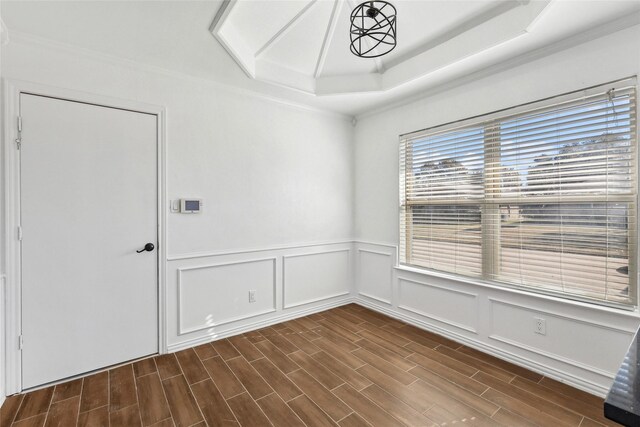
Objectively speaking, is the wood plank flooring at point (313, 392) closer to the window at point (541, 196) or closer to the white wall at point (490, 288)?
the white wall at point (490, 288)

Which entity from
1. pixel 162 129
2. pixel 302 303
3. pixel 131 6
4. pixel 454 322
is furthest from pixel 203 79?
pixel 454 322

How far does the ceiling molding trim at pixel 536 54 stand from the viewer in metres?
2.08

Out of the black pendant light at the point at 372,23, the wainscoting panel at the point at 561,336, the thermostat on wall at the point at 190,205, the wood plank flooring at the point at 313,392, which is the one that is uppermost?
the black pendant light at the point at 372,23

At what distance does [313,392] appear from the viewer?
2.22m

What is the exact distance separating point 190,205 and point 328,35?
1.98 meters

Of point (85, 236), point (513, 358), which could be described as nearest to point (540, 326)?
point (513, 358)

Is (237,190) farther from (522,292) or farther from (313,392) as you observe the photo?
(522,292)

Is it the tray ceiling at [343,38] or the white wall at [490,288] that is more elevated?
the tray ceiling at [343,38]

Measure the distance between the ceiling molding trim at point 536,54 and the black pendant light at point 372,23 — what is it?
0.72 m

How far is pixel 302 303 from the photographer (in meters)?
3.71

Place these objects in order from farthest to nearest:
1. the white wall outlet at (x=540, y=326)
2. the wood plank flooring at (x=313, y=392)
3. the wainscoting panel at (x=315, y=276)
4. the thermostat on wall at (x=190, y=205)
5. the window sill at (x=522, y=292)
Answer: the wainscoting panel at (x=315, y=276) → the thermostat on wall at (x=190, y=205) → the white wall outlet at (x=540, y=326) → the window sill at (x=522, y=292) → the wood plank flooring at (x=313, y=392)

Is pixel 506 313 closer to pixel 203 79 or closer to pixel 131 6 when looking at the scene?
pixel 203 79

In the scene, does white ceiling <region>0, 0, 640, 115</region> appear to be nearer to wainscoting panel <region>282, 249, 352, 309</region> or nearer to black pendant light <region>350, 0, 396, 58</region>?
black pendant light <region>350, 0, 396, 58</region>

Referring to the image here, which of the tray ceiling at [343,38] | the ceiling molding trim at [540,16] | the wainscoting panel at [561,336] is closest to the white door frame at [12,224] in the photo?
the tray ceiling at [343,38]
